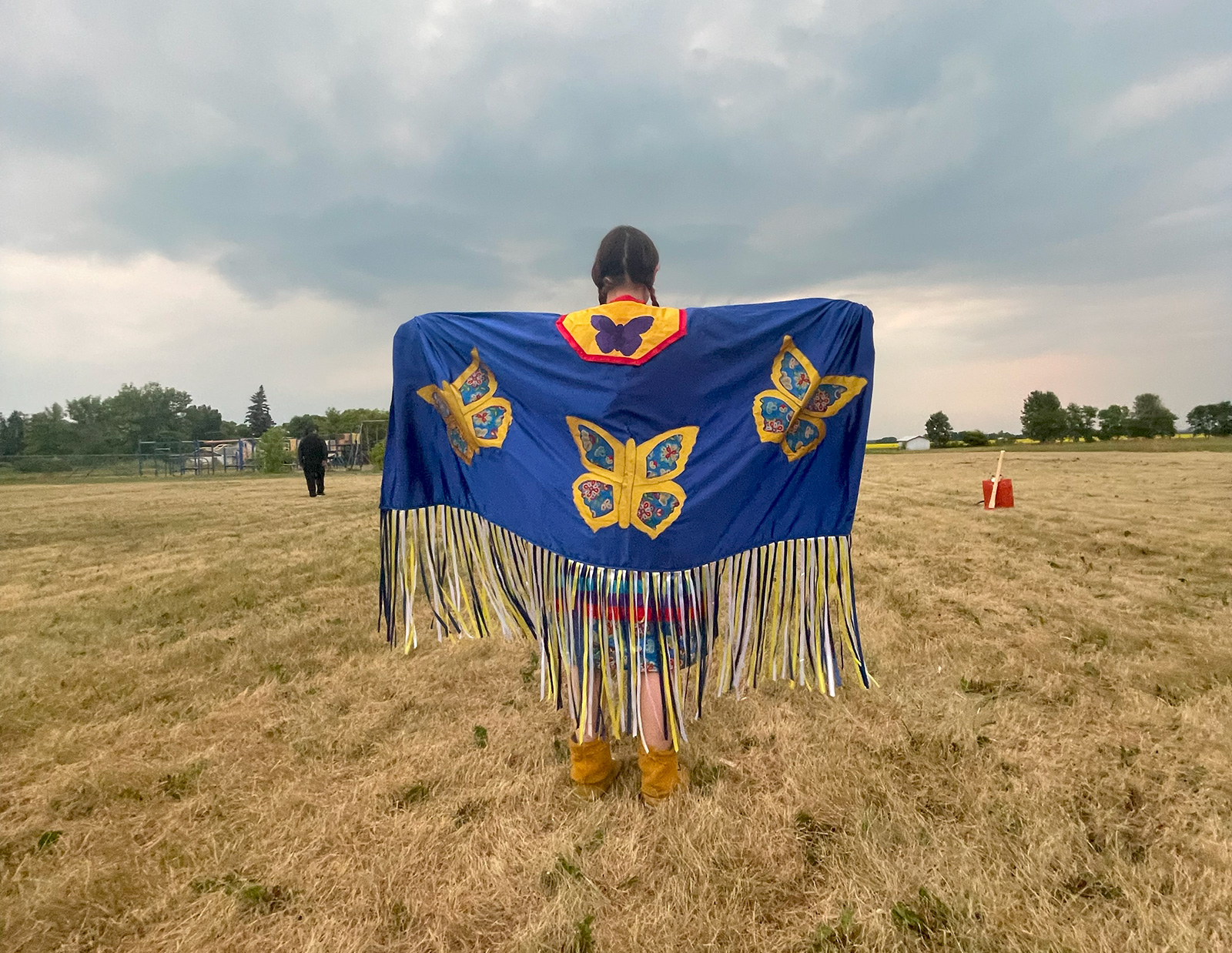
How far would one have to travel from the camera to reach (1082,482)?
13.8 metres

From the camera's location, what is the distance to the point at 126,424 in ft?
163

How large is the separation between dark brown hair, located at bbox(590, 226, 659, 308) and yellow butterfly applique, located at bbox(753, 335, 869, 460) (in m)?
0.48

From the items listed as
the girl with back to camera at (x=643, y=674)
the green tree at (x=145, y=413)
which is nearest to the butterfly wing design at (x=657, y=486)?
the girl with back to camera at (x=643, y=674)

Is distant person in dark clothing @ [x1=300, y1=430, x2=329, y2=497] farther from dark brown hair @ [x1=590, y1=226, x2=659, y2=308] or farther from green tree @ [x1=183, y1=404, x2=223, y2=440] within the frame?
green tree @ [x1=183, y1=404, x2=223, y2=440]

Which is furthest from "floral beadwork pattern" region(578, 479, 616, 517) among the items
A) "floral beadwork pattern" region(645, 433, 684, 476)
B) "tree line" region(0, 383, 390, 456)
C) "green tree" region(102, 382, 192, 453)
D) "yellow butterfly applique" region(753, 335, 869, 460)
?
"green tree" region(102, 382, 192, 453)

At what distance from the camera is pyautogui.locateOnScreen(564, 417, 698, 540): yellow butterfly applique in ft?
6.83

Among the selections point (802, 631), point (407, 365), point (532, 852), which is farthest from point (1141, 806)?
point (407, 365)

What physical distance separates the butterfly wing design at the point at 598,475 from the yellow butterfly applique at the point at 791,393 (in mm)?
516

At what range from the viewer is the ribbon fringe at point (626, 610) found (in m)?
2.07

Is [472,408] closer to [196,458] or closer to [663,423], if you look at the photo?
[663,423]

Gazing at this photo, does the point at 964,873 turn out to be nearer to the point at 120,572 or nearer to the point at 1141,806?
the point at 1141,806

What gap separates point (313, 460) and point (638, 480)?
1463cm

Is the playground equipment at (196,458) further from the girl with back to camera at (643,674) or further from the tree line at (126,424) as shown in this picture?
the girl with back to camera at (643,674)

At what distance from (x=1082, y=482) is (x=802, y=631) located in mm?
14933
